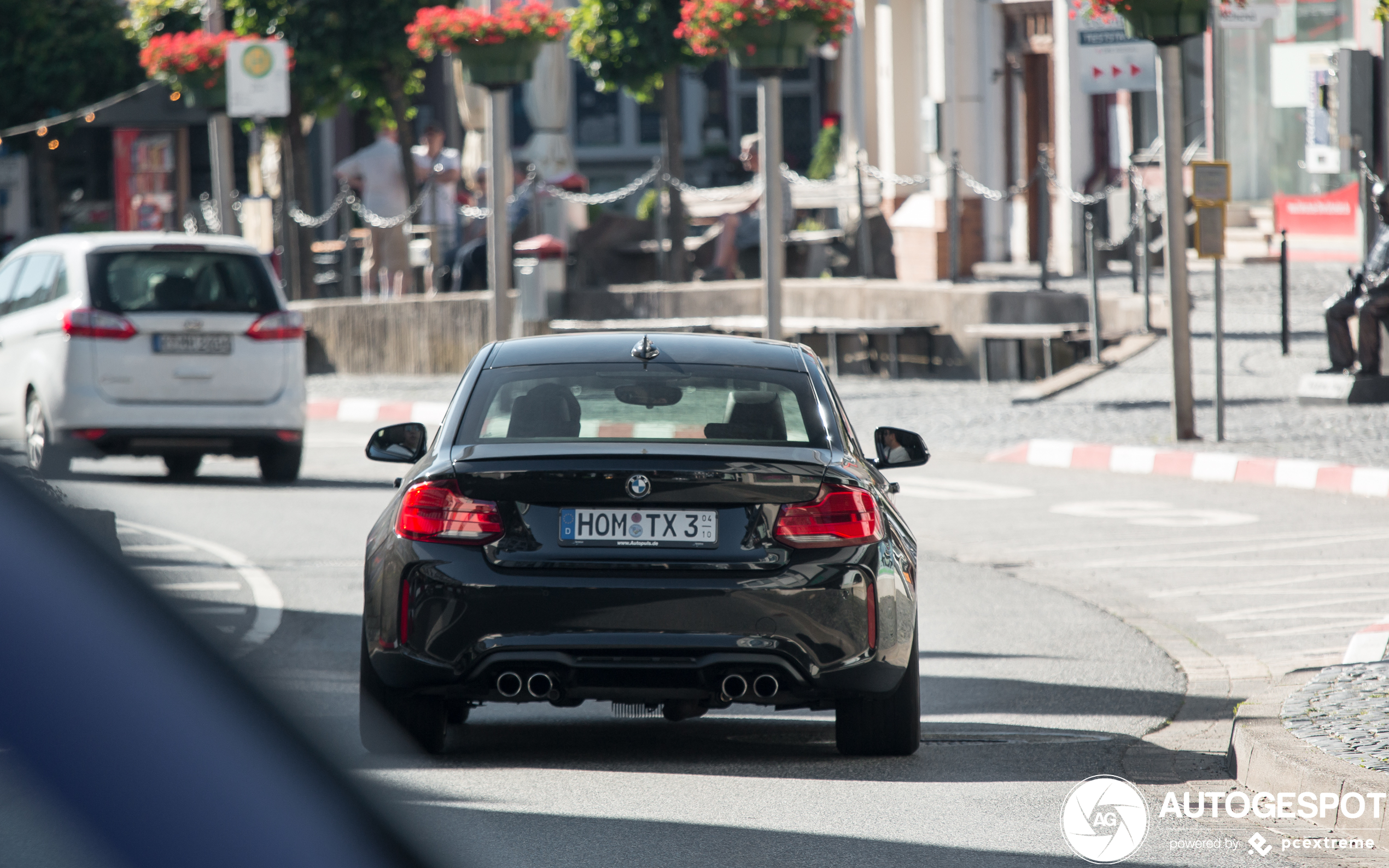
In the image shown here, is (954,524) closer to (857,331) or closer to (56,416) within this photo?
(56,416)

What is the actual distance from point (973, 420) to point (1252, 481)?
14.0ft

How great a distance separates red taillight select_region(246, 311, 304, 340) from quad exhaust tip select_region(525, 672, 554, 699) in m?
9.08

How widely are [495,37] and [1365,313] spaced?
28.4 feet

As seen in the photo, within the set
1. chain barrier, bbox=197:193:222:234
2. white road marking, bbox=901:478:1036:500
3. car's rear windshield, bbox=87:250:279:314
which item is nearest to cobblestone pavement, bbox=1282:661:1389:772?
white road marking, bbox=901:478:1036:500

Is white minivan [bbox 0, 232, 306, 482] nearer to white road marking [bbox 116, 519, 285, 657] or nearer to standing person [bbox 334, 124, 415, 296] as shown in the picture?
white road marking [bbox 116, 519, 285, 657]

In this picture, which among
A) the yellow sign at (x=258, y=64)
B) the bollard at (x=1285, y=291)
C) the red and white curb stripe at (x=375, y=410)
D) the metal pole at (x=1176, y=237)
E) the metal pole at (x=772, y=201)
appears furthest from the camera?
the yellow sign at (x=258, y=64)

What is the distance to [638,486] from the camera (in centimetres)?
592

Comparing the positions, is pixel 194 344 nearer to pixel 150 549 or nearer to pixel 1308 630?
pixel 1308 630

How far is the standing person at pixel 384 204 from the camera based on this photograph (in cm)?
2659

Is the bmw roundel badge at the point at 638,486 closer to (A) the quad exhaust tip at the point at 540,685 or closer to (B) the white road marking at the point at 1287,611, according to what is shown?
(A) the quad exhaust tip at the point at 540,685

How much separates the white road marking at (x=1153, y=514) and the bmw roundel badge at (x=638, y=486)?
23.3 feet

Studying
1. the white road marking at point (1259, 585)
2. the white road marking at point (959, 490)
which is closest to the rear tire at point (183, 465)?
the white road marking at point (959, 490)

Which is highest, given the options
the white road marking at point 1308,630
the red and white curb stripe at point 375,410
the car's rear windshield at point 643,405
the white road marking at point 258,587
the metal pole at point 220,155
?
the metal pole at point 220,155

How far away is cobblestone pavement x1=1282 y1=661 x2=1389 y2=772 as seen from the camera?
598cm
